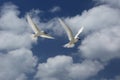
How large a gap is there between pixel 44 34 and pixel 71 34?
1355 centimetres

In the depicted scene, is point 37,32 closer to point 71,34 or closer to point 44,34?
point 44,34

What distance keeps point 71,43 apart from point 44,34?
1263 cm

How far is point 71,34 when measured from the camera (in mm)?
→ 103688

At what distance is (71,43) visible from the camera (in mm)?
97000

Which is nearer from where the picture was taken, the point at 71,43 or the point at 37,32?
the point at 71,43

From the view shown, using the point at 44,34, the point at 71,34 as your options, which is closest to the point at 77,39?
the point at 71,34

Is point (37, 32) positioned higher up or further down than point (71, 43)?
higher up

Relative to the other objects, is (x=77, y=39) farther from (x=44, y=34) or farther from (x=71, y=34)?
(x=44, y=34)

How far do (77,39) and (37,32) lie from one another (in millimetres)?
19104

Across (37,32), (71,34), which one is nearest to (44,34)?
(37,32)

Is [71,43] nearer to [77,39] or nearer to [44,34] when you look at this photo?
[77,39]

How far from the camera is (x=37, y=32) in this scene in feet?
340

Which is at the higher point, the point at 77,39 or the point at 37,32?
the point at 37,32

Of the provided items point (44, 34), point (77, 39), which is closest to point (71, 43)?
point (77, 39)
